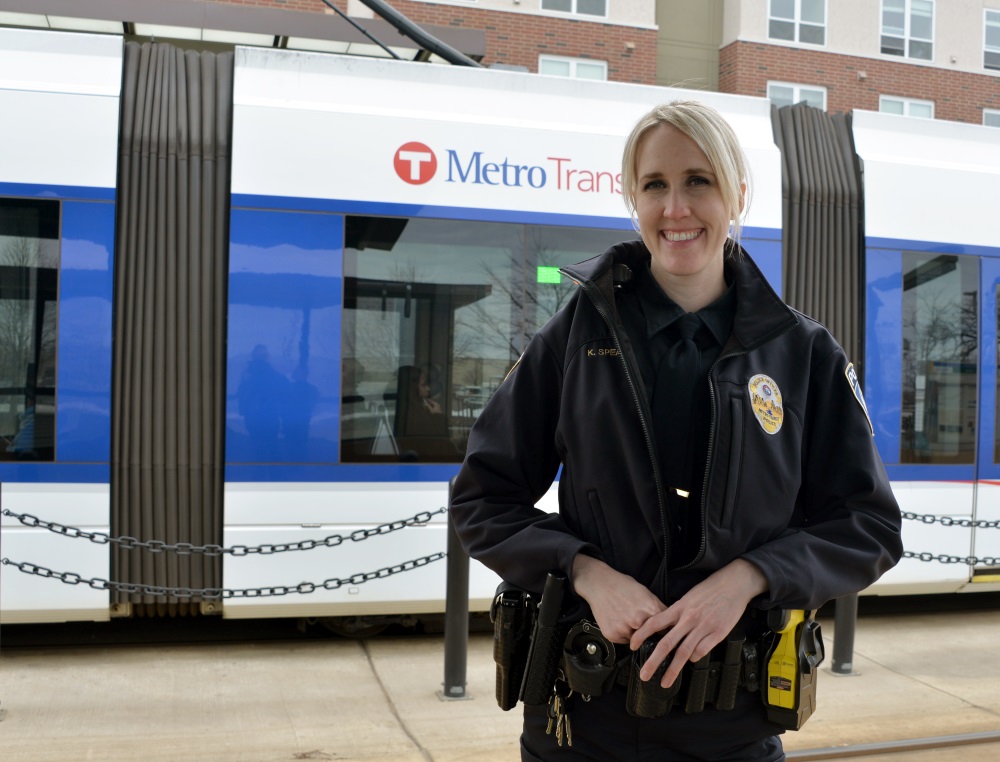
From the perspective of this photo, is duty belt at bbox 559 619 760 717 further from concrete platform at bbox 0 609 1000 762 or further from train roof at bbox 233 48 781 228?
train roof at bbox 233 48 781 228

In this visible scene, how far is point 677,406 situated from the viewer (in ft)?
6.12

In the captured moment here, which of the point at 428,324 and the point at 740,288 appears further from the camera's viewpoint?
the point at 428,324

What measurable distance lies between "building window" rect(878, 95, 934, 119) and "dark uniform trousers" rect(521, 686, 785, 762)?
23.3m

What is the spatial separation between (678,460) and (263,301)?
4180 millimetres

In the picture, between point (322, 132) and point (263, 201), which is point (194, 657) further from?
point (322, 132)

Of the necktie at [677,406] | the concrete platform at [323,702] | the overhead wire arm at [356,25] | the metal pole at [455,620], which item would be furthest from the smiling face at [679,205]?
the overhead wire arm at [356,25]

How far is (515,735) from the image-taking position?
15.2ft

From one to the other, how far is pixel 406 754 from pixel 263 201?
297cm

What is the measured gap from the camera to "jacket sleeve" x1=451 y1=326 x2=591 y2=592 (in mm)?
1900

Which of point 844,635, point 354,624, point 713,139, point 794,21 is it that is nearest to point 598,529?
point 713,139

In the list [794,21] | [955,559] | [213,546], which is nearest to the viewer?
[213,546]

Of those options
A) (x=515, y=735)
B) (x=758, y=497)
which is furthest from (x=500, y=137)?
(x=758, y=497)

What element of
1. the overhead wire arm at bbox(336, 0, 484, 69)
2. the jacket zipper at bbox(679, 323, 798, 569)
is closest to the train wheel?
the overhead wire arm at bbox(336, 0, 484, 69)

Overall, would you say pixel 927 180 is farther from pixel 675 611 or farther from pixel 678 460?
pixel 675 611
